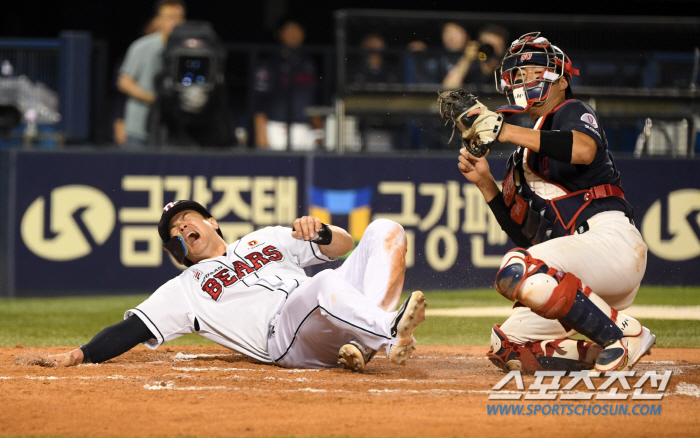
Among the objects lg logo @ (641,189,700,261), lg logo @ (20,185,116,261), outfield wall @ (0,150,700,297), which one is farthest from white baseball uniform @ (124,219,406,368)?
lg logo @ (641,189,700,261)

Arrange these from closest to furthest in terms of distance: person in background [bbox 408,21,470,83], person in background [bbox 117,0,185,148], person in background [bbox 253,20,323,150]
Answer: person in background [bbox 408,21,470,83] < person in background [bbox 117,0,185,148] < person in background [bbox 253,20,323,150]

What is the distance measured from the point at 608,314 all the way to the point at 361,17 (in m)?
6.72

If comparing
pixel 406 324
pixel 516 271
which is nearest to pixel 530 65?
pixel 516 271

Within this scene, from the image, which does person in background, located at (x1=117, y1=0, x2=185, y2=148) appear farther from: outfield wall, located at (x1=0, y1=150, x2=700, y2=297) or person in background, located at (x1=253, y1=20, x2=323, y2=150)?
person in background, located at (x1=253, y1=20, x2=323, y2=150)

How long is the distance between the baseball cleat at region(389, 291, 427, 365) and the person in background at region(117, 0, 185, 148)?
6.97 m

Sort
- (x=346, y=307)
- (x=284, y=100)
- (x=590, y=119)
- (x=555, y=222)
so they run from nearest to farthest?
(x=346, y=307), (x=590, y=119), (x=555, y=222), (x=284, y=100)

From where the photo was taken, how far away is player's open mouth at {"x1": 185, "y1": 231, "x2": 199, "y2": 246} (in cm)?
505

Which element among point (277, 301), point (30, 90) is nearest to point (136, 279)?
point (30, 90)

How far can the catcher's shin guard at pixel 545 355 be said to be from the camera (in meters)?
4.62

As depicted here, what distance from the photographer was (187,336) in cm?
735

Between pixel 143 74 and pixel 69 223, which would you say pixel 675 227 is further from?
pixel 69 223

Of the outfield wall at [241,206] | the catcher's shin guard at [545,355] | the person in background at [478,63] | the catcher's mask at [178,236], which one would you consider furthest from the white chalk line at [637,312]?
the person in background at [478,63]

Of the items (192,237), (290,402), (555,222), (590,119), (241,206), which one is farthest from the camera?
(241,206)

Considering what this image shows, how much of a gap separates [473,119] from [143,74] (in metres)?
7.02
